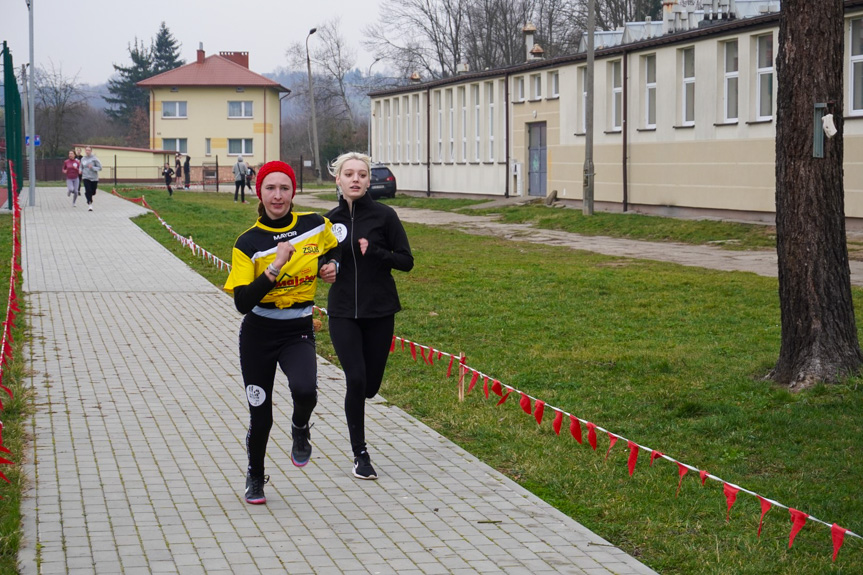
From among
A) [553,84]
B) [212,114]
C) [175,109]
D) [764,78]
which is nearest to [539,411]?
[764,78]

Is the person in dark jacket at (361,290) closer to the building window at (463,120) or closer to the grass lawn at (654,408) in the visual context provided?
the grass lawn at (654,408)

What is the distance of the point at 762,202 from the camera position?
28.0 metres

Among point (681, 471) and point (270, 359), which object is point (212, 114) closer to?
point (270, 359)

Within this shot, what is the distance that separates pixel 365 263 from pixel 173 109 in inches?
3219

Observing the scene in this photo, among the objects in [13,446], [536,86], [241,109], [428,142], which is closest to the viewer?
[13,446]

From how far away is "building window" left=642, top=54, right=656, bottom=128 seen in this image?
110 feet

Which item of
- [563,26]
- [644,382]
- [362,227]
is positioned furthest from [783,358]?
[563,26]

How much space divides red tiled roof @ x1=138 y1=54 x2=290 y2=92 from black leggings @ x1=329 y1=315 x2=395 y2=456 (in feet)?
262

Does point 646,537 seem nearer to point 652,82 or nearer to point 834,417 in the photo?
point 834,417

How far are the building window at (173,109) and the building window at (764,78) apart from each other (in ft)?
206

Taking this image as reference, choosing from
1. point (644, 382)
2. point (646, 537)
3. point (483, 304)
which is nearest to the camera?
point (646, 537)

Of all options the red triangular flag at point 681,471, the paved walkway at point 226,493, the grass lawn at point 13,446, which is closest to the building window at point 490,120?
the grass lawn at point 13,446

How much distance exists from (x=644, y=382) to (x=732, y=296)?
5.96m

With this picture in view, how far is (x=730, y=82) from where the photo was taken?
2973 centimetres
